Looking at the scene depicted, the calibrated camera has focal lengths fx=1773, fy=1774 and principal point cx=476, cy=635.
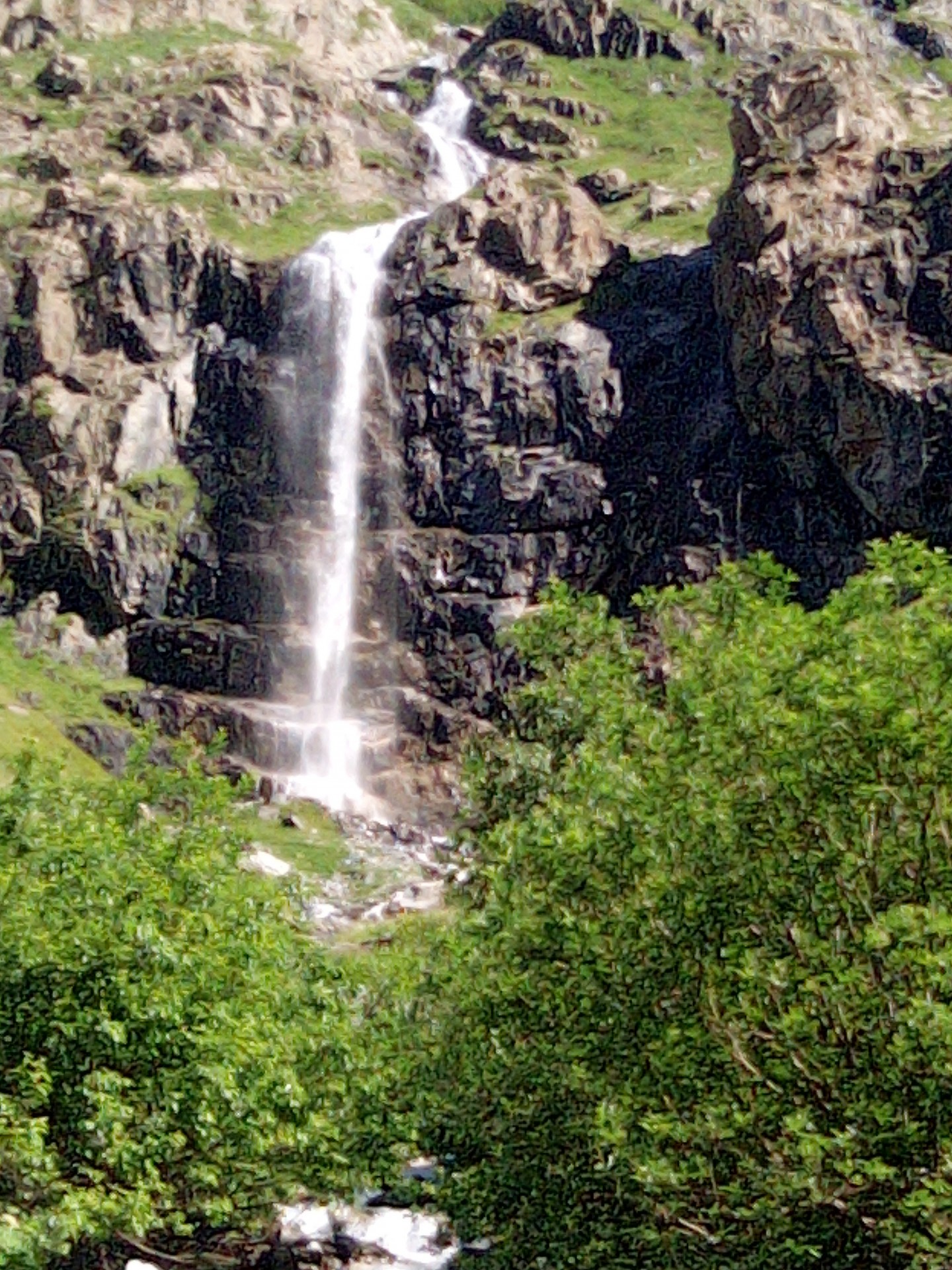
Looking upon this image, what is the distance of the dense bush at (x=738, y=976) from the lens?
1653 centimetres

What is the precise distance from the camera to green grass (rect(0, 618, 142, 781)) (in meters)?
70.8

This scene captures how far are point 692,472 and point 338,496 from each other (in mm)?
16698

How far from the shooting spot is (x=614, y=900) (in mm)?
19234

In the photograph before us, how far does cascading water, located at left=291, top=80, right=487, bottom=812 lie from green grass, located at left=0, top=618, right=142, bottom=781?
8.72 metres

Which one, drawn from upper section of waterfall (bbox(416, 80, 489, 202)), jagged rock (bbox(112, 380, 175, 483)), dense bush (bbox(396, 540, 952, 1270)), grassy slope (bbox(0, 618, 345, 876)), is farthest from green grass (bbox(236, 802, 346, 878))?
upper section of waterfall (bbox(416, 80, 489, 202))

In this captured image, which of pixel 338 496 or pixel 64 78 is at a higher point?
pixel 64 78

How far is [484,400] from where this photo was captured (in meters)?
81.6

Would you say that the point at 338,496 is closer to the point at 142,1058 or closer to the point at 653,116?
the point at 653,116

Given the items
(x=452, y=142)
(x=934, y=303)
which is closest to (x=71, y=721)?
(x=934, y=303)

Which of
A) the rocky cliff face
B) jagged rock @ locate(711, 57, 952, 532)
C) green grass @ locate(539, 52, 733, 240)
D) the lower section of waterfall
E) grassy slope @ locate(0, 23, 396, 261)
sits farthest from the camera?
green grass @ locate(539, 52, 733, 240)

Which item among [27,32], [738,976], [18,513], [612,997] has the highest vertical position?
[738,976]

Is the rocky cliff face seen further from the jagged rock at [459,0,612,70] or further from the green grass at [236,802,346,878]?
the jagged rock at [459,0,612,70]

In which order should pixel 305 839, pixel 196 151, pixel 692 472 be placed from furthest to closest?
pixel 196 151 < pixel 692 472 < pixel 305 839

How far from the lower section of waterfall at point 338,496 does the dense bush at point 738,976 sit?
54.7 metres
